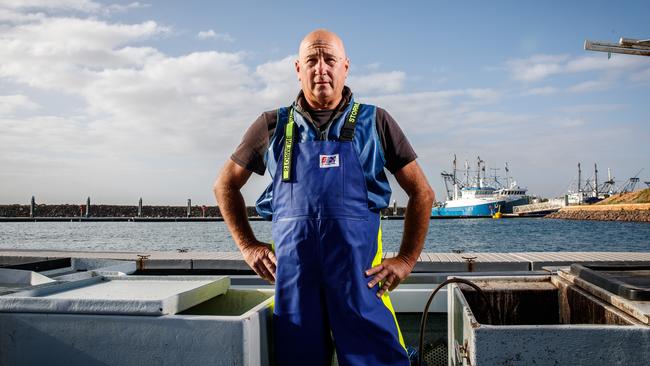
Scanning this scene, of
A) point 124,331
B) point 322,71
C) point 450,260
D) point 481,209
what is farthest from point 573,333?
point 481,209

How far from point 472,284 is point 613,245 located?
3648cm

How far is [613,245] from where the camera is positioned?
34375 mm

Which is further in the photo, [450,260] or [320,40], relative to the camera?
[450,260]

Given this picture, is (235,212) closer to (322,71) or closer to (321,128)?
(321,128)

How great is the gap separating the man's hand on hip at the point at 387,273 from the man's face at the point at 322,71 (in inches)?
24.9

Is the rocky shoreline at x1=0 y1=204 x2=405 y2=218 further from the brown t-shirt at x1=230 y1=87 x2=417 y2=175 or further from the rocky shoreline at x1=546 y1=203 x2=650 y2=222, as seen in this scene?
the brown t-shirt at x1=230 y1=87 x2=417 y2=175

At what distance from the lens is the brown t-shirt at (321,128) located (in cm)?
201

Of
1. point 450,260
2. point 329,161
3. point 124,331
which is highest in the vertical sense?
point 329,161

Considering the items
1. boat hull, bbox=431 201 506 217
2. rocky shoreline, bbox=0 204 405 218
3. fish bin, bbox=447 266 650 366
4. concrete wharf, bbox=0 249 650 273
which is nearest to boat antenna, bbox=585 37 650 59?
concrete wharf, bbox=0 249 650 273

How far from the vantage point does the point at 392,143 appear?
6.63 ft

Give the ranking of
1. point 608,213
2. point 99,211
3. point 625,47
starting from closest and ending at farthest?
point 625,47, point 608,213, point 99,211

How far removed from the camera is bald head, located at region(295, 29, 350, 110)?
2.01 m

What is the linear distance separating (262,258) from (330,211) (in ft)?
1.34

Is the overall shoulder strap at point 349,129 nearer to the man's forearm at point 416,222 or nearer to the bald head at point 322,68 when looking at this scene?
the bald head at point 322,68
